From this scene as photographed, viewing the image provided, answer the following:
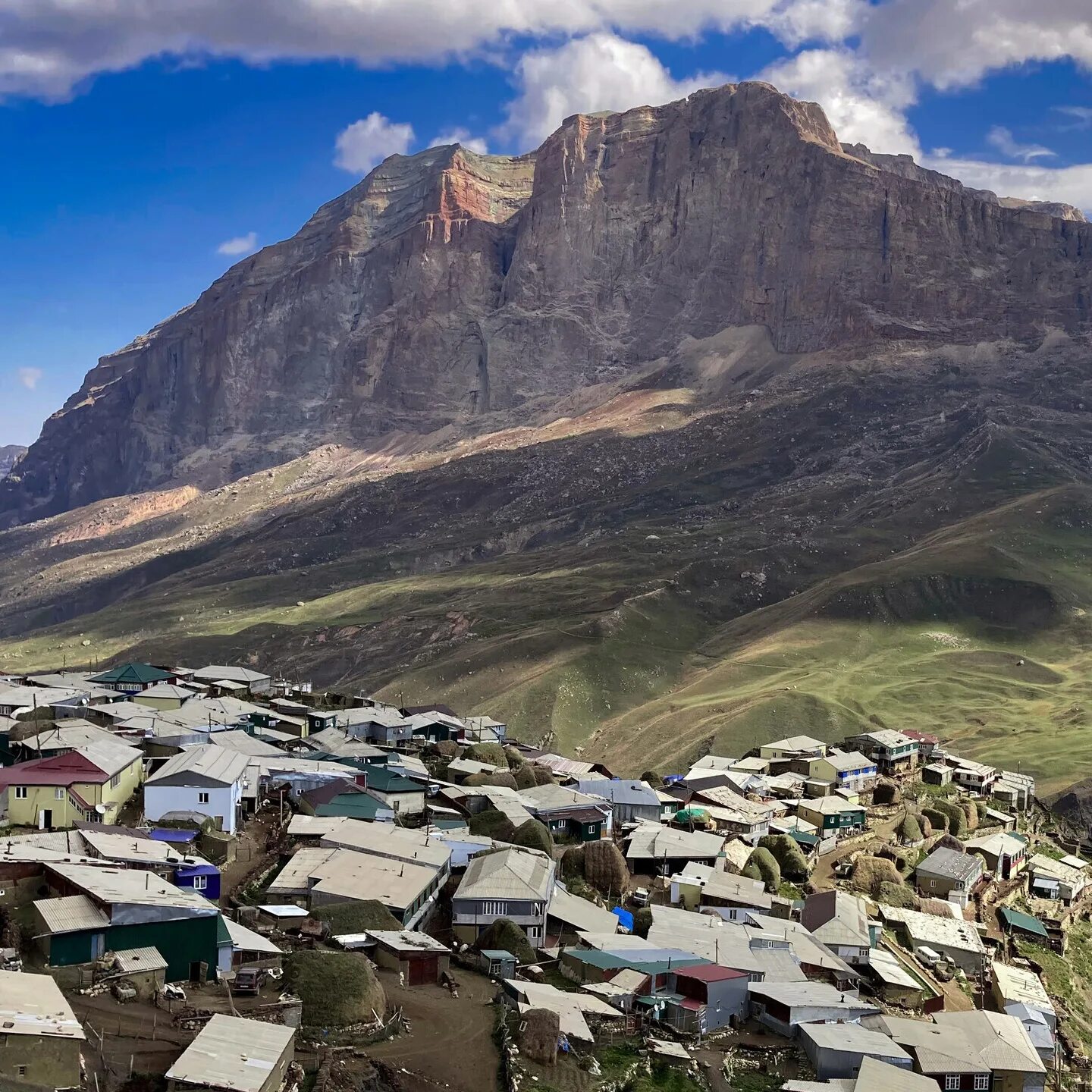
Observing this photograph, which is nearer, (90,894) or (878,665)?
(90,894)

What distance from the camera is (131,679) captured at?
267 ft

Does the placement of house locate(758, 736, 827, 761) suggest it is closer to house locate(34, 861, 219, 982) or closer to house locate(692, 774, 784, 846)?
house locate(692, 774, 784, 846)

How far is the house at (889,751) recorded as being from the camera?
9006cm

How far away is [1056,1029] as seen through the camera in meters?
51.7

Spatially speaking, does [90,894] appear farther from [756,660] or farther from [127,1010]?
[756,660]

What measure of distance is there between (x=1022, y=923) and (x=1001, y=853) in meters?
6.37

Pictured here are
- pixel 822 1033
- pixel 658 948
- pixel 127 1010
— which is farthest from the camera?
pixel 658 948

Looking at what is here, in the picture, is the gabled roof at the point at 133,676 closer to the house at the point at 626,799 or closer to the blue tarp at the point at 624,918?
the house at the point at 626,799

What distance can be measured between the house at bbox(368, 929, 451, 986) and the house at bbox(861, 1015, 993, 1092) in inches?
521

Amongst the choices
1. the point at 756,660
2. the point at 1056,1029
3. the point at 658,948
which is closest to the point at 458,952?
the point at 658,948

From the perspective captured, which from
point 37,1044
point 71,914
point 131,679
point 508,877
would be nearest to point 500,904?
point 508,877

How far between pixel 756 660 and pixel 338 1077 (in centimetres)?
13737

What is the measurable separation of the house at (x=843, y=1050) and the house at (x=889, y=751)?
49800 mm

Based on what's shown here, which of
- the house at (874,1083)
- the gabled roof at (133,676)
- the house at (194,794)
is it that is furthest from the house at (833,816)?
the gabled roof at (133,676)
